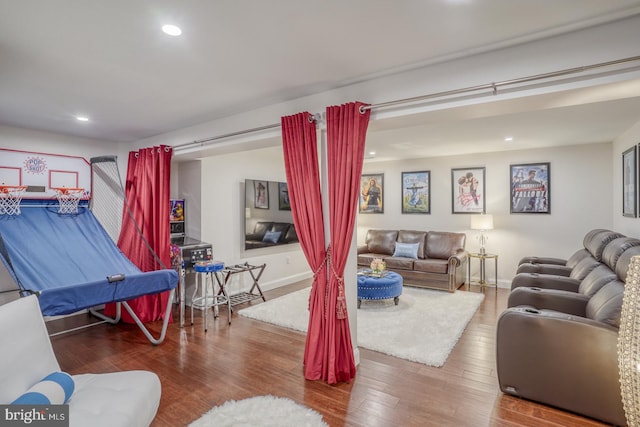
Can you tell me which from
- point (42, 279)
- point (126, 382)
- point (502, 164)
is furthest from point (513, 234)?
point (42, 279)

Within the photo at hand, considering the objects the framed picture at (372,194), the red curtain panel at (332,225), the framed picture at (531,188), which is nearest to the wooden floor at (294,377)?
the red curtain panel at (332,225)

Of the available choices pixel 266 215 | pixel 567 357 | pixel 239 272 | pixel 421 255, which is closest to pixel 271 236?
pixel 266 215

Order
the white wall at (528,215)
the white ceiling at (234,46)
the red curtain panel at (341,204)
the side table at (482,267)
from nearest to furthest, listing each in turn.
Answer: the white ceiling at (234,46), the red curtain panel at (341,204), the white wall at (528,215), the side table at (482,267)

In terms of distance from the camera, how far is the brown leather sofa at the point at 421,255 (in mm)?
5570

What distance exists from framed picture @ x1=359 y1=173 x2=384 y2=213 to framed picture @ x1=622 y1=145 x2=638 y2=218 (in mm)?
3917

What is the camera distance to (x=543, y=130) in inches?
173

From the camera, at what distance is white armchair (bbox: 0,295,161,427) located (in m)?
1.64

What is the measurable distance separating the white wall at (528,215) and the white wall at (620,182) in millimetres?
192

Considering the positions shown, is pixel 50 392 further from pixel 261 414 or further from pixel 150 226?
pixel 150 226

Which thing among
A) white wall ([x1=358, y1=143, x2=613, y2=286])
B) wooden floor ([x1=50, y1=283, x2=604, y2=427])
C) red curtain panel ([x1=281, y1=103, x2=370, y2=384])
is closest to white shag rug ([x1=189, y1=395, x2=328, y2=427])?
wooden floor ([x1=50, y1=283, x2=604, y2=427])

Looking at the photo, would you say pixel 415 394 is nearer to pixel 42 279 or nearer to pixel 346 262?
pixel 346 262

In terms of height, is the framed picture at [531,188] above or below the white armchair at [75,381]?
above

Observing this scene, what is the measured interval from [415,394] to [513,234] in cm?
444

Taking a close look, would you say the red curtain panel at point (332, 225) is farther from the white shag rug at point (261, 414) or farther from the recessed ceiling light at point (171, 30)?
the recessed ceiling light at point (171, 30)
